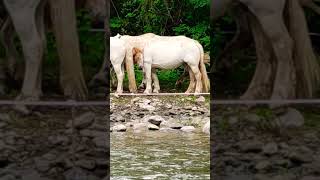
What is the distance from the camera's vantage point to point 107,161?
432 cm

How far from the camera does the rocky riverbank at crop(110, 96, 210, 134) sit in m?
9.06

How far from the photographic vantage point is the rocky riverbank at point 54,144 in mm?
4316

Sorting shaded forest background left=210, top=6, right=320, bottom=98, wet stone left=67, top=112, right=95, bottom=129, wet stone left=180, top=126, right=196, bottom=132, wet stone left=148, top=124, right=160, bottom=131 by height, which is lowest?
wet stone left=180, top=126, right=196, bottom=132

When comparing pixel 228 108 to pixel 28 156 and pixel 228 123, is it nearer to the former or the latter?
pixel 228 123

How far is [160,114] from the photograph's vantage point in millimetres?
10094

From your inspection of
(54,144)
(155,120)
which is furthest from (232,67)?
(155,120)

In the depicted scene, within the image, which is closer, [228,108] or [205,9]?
[228,108]

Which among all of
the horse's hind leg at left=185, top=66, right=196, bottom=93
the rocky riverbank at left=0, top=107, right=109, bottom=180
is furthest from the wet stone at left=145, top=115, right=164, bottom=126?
the rocky riverbank at left=0, top=107, right=109, bottom=180

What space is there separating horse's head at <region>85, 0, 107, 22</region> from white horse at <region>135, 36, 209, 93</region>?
286 inches

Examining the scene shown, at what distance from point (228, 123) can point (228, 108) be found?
0.10m

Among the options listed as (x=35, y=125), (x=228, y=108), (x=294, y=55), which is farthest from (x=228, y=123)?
(x=35, y=125)

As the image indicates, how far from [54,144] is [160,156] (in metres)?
2.56

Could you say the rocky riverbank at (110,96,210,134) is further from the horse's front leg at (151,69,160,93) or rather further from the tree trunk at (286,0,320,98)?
the tree trunk at (286,0,320,98)

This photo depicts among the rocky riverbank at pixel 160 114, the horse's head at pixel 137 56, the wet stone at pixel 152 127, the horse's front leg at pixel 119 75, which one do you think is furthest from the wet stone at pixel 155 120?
the horse's head at pixel 137 56
